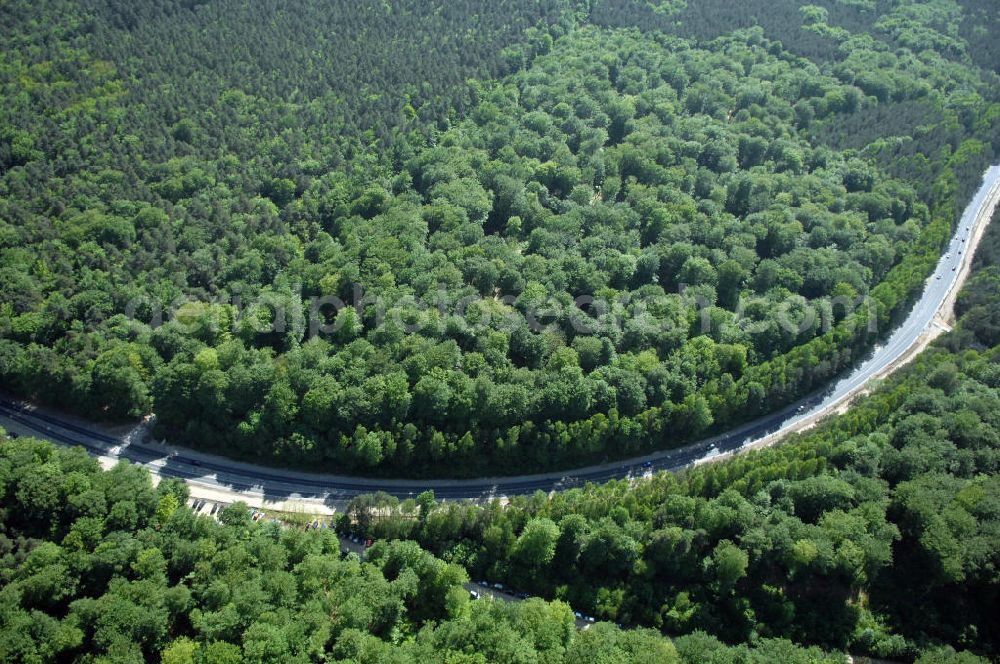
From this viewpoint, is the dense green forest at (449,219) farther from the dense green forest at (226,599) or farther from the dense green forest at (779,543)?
the dense green forest at (226,599)

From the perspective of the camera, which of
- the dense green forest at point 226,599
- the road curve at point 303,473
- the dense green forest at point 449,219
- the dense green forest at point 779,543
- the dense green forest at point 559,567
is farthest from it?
the dense green forest at point 449,219

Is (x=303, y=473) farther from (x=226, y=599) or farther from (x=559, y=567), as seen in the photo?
(x=559, y=567)

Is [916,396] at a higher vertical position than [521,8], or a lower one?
lower

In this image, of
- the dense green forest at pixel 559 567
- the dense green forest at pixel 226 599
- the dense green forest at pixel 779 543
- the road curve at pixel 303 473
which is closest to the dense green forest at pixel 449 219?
the road curve at pixel 303 473

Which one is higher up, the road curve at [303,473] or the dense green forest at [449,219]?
the dense green forest at [449,219]

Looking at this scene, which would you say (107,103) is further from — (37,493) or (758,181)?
(758,181)

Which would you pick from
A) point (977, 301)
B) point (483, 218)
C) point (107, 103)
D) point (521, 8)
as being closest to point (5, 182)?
point (107, 103)
